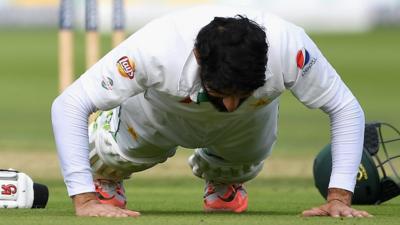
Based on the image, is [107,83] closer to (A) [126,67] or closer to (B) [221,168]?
(A) [126,67]

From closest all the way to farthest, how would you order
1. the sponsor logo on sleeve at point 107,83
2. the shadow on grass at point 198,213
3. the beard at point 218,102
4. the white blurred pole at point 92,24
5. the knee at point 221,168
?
1. the beard at point 218,102
2. the sponsor logo on sleeve at point 107,83
3. the shadow on grass at point 198,213
4. the knee at point 221,168
5. the white blurred pole at point 92,24

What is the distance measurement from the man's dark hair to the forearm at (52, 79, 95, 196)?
0.70 m

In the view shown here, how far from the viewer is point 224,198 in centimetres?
782

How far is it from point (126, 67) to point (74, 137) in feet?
1.43

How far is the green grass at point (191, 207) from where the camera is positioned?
6188mm

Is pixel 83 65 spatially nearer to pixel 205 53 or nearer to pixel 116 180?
pixel 116 180

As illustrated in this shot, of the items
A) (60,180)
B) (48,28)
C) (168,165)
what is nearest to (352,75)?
(48,28)

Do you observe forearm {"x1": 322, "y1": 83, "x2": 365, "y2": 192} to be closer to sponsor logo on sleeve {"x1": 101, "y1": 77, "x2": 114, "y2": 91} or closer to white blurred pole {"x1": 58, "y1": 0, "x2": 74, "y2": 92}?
sponsor logo on sleeve {"x1": 101, "y1": 77, "x2": 114, "y2": 91}

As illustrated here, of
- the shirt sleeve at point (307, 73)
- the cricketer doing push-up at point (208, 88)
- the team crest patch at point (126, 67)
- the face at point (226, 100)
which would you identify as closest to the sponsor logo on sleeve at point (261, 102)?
the cricketer doing push-up at point (208, 88)

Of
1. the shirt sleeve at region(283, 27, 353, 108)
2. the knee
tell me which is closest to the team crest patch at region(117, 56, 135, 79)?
the shirt sleeve at region(283, 27, 353, 108)

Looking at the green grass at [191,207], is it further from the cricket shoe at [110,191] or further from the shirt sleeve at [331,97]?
the shirt sleeve at [331,97]

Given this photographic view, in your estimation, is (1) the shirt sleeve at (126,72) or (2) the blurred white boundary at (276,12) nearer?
(1) the shirt sleeve at (126,72)

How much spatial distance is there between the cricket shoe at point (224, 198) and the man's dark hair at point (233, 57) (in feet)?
6.52

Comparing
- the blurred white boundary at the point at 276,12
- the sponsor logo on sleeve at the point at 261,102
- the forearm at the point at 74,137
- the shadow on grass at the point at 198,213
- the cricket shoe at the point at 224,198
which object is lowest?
the blurred white boundary at the point at 276,12
